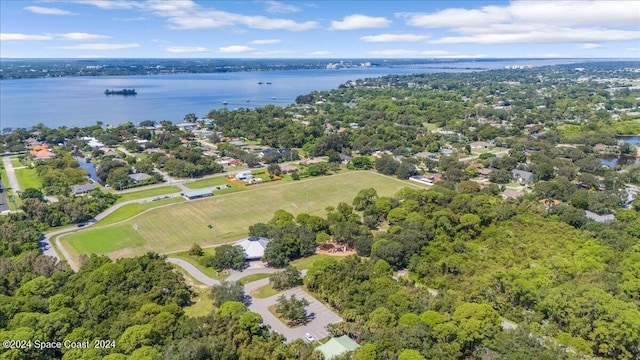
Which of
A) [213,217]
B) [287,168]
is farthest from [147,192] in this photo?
[287,168]

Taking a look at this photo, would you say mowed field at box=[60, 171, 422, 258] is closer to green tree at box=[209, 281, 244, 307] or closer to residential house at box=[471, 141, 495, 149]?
green tree at box=[209, 281, 244, 307]

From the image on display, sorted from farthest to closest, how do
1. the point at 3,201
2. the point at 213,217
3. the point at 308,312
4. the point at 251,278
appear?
the point at 3,201, the point at 213,217, the point at 251,278, the point at 308,312

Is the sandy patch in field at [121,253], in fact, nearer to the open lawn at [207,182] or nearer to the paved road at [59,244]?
the paved road at [59,244]

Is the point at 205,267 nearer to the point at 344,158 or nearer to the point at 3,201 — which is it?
the point at 3,201

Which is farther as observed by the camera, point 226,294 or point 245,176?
point 245,176

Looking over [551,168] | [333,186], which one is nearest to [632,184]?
[551,168]

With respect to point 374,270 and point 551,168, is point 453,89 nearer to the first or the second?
point 551,168
